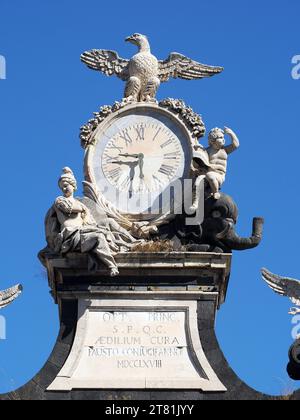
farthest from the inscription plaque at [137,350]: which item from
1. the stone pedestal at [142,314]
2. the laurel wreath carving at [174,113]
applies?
the laurel wreath carving at [174,113]

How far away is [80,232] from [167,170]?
2.55 m

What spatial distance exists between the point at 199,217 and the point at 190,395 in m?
3.66

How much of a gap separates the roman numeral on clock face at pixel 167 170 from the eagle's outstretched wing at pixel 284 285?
259 centimetres

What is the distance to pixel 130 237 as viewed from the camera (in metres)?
33.0

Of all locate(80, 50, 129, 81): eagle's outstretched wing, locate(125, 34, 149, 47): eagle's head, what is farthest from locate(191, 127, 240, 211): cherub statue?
locate(125, 34, 149, 47): eagle's head

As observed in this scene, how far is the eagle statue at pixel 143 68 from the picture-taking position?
114ft

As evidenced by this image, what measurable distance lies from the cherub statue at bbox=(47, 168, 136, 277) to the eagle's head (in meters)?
3.68

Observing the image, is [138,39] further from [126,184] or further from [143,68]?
[126,184]

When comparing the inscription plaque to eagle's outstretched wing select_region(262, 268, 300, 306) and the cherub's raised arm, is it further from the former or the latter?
the cherub's raised arm

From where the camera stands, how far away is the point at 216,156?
111ft

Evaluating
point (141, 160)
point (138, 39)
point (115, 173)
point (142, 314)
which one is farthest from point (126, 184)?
point (138, 39)

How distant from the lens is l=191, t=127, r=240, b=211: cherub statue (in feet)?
109

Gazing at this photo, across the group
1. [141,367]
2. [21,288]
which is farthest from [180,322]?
[21,288]
